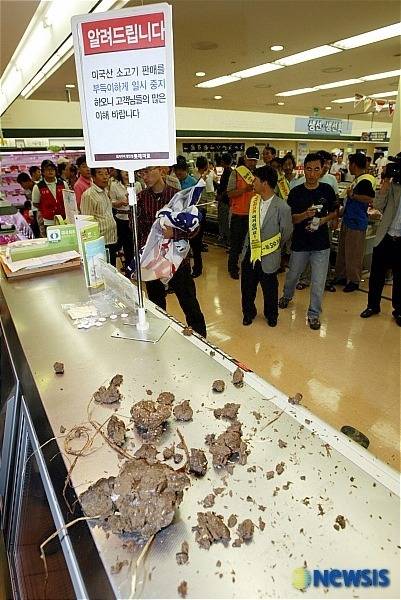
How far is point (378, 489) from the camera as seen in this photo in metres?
0.69

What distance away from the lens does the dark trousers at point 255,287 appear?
11.1 feet

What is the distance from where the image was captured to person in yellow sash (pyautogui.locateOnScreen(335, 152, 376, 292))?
406cm

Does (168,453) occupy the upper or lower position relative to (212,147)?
lower

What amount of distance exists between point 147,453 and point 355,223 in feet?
→ 13.6

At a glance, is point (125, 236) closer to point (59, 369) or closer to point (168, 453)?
point (59, 369)

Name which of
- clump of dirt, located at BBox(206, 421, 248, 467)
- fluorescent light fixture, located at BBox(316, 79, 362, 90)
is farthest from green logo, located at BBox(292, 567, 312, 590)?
Result: fluorescent light fixture, located at BBox(316, 79, 362, 90)

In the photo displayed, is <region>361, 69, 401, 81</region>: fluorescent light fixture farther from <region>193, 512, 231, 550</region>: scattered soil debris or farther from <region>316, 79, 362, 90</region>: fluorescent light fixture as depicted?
<region>193, 512, 231, 550</region>: scattered soil debris

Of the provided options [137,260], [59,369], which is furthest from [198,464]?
[137,260]

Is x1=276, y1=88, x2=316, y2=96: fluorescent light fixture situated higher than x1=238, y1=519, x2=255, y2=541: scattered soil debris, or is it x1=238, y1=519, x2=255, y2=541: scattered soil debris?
x1=276, y1=88, x2=316, y2=96: fluorescent light fixture

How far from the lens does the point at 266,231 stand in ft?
10.5

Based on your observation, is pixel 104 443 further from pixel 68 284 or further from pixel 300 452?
pixel 68 284

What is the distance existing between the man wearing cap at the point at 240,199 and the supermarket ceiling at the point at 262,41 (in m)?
1.31

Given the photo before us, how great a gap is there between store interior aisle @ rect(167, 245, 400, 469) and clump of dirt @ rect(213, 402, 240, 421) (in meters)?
1.45

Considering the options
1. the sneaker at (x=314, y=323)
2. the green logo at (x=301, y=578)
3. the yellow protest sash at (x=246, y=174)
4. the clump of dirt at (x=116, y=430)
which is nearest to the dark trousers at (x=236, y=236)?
the yellow protest sash at (x=246, y=174)
